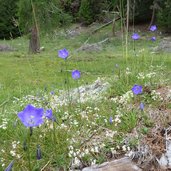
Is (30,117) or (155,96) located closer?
(30,117)

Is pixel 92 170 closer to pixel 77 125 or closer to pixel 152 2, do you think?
pixel 77 125

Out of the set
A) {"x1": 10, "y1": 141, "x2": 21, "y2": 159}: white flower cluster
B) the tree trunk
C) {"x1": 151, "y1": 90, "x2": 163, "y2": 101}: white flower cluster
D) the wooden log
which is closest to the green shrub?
the tree trunk

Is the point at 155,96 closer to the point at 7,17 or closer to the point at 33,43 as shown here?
the point at 33,43

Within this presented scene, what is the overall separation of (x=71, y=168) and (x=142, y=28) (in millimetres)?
28811

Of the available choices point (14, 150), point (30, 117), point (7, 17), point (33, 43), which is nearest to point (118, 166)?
point (14, 150)

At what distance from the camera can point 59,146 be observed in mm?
2748

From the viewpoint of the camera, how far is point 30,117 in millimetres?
1939

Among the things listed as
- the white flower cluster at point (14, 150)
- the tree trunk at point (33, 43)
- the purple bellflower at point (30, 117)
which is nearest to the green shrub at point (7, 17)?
the tree trunk at point (33, 43)

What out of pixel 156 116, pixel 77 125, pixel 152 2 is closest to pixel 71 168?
pixel 77 125

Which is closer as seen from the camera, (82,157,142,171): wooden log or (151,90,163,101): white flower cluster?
(82,157,142,171): wooden log

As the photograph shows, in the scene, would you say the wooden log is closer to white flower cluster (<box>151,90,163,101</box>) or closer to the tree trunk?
white flower cluster (<box>151,90,163,101</box>)

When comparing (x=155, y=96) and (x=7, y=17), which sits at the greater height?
Answer: (x=155, y=96)

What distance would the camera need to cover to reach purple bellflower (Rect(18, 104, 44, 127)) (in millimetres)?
1912

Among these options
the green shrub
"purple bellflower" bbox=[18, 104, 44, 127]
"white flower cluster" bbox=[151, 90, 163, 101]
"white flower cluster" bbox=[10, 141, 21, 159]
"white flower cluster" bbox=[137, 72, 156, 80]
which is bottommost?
the green shrub
